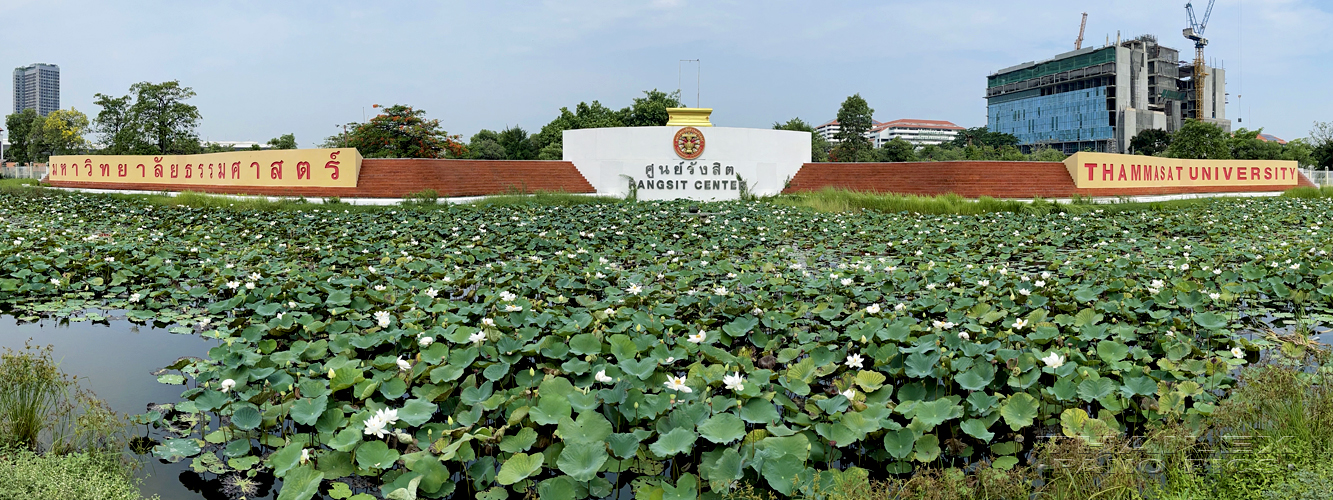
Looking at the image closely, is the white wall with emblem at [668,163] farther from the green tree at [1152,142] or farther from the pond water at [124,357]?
the green tree at [1152,142]

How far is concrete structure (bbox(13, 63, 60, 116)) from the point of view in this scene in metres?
187

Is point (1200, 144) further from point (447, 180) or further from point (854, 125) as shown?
point (447, 180)

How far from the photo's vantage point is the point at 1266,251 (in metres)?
7.30

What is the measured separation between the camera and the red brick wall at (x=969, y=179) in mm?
16141

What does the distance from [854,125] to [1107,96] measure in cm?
5384

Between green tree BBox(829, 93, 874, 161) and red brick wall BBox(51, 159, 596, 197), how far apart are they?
88.0ft

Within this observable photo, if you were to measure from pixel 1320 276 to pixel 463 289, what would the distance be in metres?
6.43

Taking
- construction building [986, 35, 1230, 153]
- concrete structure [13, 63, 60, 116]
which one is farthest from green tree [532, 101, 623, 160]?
concrete structure [13, 63, 60, 116]

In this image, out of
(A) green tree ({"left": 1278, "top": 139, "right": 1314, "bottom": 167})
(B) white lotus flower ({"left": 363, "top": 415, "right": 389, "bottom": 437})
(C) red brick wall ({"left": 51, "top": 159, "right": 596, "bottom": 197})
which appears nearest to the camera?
(B) white lotus flower ({"left": 363, "top": 415, "right": 389, "bottom": 437})

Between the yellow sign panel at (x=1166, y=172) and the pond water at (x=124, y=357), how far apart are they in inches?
670

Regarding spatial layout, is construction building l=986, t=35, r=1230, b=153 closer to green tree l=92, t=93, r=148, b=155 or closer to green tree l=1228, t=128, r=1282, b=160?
green tree l=1228, t=128, r=1282, b=160

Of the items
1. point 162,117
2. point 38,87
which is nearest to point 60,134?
point 162,117

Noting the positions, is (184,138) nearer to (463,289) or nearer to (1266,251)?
(463,289)

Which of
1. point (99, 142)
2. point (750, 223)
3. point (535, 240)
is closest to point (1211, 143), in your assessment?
point (750, 223)
